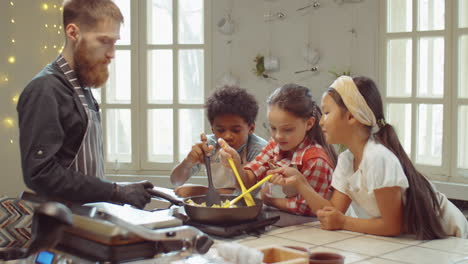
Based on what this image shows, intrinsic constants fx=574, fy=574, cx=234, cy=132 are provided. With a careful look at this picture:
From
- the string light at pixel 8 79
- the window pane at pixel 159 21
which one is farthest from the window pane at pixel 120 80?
the string light at pixel 8 79

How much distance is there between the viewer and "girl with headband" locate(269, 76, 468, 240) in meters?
1.91

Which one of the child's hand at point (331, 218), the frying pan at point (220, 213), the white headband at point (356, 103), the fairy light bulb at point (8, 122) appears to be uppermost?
the white headband at point (356, 103)

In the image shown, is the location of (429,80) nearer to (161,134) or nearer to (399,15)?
(399,15)

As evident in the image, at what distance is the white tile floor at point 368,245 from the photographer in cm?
162

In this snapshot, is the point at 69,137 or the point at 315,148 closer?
the point at 69,137

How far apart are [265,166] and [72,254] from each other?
1.31m

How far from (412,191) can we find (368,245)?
28 centimetres

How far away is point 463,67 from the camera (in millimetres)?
3846

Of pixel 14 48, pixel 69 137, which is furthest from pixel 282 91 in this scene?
pixel 14 48

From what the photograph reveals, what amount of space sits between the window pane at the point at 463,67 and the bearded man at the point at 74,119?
2.59 m

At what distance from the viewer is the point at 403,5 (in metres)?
4.11

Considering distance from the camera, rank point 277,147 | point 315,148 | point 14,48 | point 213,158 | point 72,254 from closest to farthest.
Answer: point 72,254
point 315,148
point 277,147
point 213,158
point 14,48

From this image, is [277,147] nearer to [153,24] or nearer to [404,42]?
[404,42]

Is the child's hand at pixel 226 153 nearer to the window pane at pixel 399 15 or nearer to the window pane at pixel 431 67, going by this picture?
the window pane at pixel 431 67
